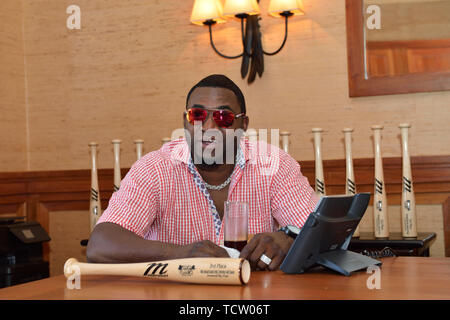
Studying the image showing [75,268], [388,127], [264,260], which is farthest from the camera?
[388,127]

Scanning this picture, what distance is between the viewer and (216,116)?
2.13 metres

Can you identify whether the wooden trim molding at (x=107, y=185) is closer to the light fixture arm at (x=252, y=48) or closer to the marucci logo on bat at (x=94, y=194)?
the marucci logo on bat at (x=94, y=194)

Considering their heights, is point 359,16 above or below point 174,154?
above

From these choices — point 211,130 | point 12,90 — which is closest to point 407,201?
point 211,130

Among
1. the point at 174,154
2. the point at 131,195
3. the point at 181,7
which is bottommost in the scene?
the point at 131,195

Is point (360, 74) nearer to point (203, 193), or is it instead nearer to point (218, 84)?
point (218, 84)

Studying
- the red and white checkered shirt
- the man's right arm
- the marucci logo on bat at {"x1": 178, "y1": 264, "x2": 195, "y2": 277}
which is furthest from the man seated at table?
the marucci logo on bat at {"x1": 178, "y1": 264, "x2": 195, "y2": 277}

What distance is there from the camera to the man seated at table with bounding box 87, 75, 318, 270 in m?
2.13

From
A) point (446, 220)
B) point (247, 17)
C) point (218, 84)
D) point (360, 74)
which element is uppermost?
point (247, 17)

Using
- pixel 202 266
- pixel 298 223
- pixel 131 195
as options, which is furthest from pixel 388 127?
pixel 202 266

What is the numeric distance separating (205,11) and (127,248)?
2039 millimetres

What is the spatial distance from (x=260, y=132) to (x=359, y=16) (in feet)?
2.77

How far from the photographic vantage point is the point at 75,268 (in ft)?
4.89
